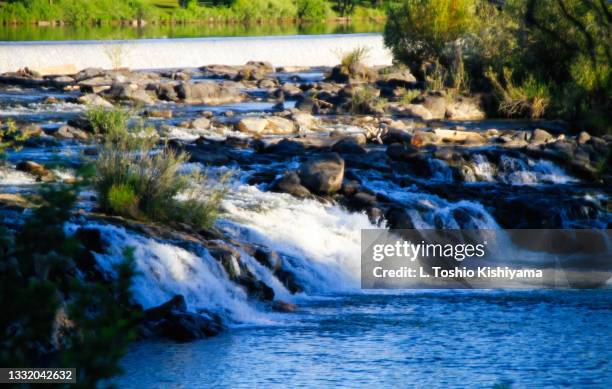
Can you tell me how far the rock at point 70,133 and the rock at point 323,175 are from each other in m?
5.93

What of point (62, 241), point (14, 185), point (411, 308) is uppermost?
point (62, 241)

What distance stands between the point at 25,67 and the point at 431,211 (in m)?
23.9

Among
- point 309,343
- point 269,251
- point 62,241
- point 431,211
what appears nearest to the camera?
point 62,241

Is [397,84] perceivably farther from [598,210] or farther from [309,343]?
[309,343]

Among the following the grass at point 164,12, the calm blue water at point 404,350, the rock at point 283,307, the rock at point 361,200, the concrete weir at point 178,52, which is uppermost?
the grass at point 164,12

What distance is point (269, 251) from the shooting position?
13.9m

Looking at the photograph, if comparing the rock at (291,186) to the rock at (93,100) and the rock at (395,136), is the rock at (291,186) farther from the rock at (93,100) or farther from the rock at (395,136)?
the rock at (93,100)

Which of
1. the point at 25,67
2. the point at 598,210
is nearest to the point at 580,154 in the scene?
the point at 598,210

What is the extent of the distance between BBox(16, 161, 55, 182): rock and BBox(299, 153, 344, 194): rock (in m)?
4.02

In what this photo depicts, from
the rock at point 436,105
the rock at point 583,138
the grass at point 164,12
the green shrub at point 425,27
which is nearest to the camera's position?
the rock at point 583,138

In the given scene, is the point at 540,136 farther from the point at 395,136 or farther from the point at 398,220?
the point at 398,220

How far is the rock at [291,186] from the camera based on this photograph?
54.1 ft

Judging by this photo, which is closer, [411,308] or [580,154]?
[411,308]

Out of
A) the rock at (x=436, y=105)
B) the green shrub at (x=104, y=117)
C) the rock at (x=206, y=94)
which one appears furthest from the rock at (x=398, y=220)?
the rock at (x=206, y=94)
